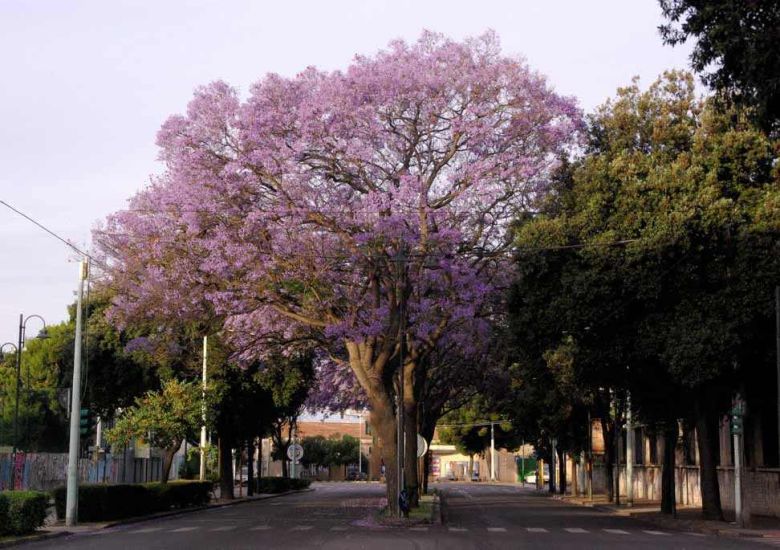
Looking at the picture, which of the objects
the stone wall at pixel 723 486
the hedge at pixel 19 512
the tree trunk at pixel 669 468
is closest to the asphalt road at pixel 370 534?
the hedge at pixel 19 512

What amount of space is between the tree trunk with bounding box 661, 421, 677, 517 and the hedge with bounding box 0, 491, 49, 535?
22397 mm

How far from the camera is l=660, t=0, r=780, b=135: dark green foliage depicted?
16.2 meters

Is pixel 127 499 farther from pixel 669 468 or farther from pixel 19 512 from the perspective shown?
pixel 669 468

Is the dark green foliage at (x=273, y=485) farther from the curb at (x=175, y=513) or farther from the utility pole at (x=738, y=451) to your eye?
the utility pole at (x=738, y=451)

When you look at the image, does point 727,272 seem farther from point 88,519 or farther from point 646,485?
point 646,485

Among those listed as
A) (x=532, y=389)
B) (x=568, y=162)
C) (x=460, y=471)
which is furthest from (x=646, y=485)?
(x=460, y=471)

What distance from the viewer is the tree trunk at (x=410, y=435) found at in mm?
40844

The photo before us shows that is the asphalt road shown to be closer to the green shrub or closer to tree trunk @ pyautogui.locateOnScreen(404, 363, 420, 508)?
the green shrub

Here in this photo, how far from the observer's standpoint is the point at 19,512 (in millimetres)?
26562

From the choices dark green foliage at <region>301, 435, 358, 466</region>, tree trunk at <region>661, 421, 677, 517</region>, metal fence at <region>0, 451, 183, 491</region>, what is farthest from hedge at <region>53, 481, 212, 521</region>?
dark green foliage at <region>301, 435, 358, 466</region>

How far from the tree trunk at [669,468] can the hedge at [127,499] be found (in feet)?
62.8

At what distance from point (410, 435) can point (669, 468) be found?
32.1 ft

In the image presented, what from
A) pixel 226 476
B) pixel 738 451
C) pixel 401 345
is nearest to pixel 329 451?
pixel 226 476

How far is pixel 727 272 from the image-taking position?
3053 centimetres
